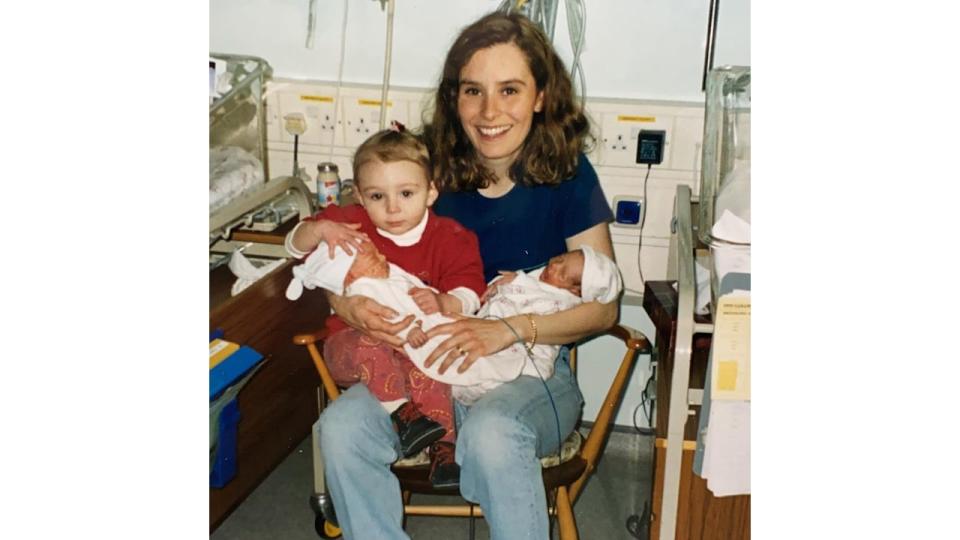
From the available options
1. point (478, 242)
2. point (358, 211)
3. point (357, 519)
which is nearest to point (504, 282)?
point (478, 242)

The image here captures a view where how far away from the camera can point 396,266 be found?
164cm

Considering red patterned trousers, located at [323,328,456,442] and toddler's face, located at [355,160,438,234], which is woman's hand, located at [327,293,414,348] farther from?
toddler's face, located at [355,160,438,234]

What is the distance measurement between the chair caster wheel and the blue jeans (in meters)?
0.31

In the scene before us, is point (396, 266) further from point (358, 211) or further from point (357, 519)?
point (357, 519)

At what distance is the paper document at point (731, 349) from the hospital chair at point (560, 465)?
0.27m

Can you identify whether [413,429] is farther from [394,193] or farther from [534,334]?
[394,193]

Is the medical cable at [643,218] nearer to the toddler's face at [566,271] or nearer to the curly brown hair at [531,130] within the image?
the curly brown hair at [531,130]

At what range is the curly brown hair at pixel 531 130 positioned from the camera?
5.47 feet

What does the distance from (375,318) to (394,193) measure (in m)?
0.23
